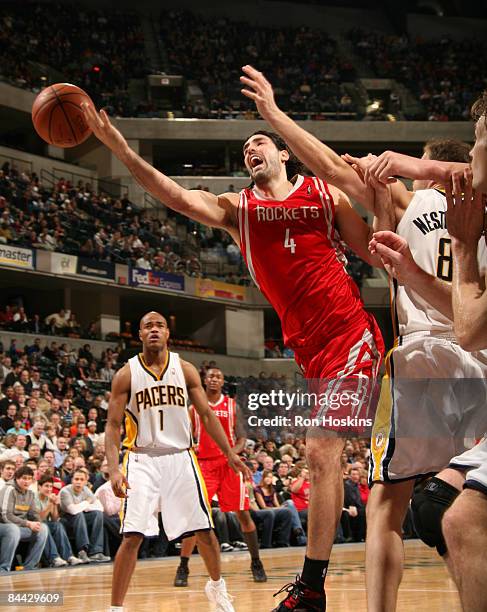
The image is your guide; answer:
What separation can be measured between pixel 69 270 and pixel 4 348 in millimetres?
3355

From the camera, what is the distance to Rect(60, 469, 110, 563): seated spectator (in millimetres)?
10273

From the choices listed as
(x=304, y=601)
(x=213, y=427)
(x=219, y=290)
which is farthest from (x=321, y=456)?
(x=219, y=290)

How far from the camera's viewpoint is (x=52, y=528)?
10070 mm

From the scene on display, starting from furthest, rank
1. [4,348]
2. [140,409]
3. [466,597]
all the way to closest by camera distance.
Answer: [4,348], [140,409], [466,597]

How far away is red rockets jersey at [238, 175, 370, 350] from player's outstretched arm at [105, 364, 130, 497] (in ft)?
6.63

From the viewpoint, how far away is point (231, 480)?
9430mm

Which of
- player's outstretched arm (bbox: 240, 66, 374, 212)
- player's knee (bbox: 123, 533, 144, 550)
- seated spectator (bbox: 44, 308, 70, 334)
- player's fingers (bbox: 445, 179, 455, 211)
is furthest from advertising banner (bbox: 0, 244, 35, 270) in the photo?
player's fingers (bbox: 445, 179, 455, 211)

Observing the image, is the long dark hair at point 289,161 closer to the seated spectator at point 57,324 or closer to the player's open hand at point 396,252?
the player's open hand at point 396,252

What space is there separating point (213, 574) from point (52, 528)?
4.53m

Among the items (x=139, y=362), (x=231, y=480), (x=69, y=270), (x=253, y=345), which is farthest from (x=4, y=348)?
(x=139, y=362)

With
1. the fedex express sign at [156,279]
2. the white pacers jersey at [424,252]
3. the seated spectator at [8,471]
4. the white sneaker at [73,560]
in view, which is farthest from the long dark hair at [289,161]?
the fedex express sign at [156,279]

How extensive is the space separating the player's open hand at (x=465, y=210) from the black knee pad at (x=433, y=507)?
2.93 feet

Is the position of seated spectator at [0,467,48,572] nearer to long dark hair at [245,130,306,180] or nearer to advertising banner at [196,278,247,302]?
long dark hair at [245,130,306,180]

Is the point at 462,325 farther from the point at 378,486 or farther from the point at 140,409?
the point at 140,409
